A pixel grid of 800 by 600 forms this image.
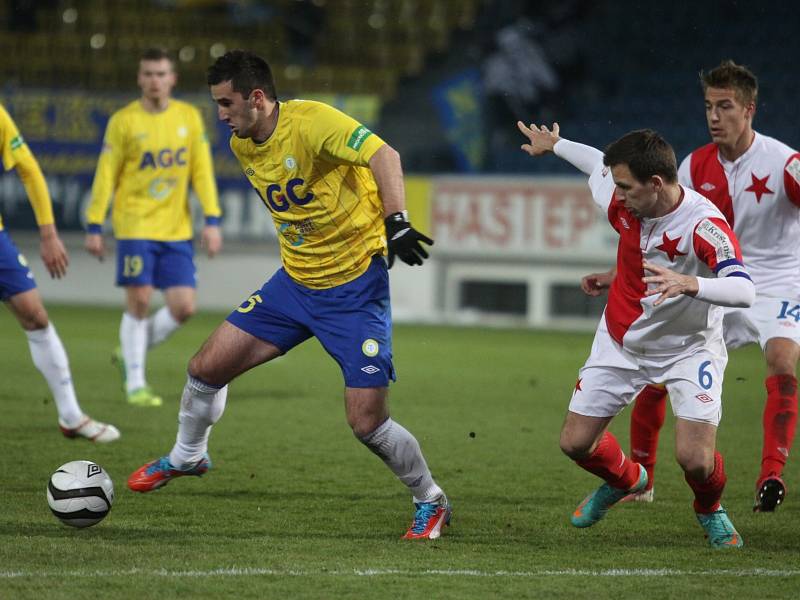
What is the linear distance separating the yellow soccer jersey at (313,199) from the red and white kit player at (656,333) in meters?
0.99

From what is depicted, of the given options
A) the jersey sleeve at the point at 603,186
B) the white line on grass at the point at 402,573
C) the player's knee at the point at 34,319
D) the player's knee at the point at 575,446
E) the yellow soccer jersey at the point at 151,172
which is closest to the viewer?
the white line on grass at the point at 402,573

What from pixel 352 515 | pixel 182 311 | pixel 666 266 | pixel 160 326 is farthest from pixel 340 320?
pixel 160 326

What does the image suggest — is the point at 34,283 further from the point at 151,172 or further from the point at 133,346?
the point at 151,172

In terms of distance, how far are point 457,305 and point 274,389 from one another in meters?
7.29

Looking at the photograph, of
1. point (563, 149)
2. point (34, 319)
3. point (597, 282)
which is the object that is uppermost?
point (563, 149)

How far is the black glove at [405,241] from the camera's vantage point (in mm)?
4883

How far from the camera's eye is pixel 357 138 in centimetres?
525

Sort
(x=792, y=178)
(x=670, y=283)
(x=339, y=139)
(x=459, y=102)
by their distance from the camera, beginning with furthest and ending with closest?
(x=459, y=102), (x=792, y=178), (x=339, y=139), (x=670, y=283)

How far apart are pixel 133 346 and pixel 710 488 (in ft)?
16.4

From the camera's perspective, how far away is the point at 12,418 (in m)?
8.62

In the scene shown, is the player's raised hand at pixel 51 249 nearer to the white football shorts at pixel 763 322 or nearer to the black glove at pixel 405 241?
the black glove at pixel 405 241

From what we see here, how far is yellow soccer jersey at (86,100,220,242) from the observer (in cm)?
916

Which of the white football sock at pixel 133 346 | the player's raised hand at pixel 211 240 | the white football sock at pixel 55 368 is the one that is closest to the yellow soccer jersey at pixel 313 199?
the white football sock at pixel 55 368

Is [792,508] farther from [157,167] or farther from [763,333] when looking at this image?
[157,167]
